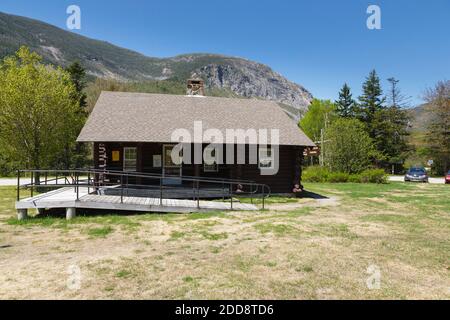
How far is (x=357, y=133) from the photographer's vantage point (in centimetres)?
3175

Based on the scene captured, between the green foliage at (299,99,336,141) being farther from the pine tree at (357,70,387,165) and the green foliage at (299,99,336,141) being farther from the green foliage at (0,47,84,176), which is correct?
the green foliage at (0,47,84,176)

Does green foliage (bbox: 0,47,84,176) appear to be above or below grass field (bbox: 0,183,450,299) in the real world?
above

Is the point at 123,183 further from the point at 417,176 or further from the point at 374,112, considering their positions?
the point at 374,112

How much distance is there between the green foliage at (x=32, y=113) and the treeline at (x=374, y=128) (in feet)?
81.3

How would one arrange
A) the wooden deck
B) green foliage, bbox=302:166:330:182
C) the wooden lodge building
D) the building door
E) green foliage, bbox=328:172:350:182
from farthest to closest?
green foliage, bbox=302:166:330:182, green foliage, bbox=328:172:350:182, the building door, the wooden lodge building, the wooden deck

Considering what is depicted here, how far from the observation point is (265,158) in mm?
18906

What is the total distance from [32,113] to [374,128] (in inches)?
1909

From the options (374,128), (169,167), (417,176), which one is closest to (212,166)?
(169,167)

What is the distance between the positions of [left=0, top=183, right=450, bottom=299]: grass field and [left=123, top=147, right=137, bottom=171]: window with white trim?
527cm

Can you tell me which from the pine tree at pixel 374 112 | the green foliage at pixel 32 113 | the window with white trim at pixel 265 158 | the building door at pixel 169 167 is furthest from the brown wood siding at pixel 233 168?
the pine tree at pixel 374 112

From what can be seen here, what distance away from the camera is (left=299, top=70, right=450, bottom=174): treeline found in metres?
32.1

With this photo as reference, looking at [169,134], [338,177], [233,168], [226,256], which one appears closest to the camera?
[226,256]

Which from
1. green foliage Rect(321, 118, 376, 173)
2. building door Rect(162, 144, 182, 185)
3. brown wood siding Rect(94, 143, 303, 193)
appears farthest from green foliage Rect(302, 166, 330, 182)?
building door Rect(162, 144, 182, 185)
